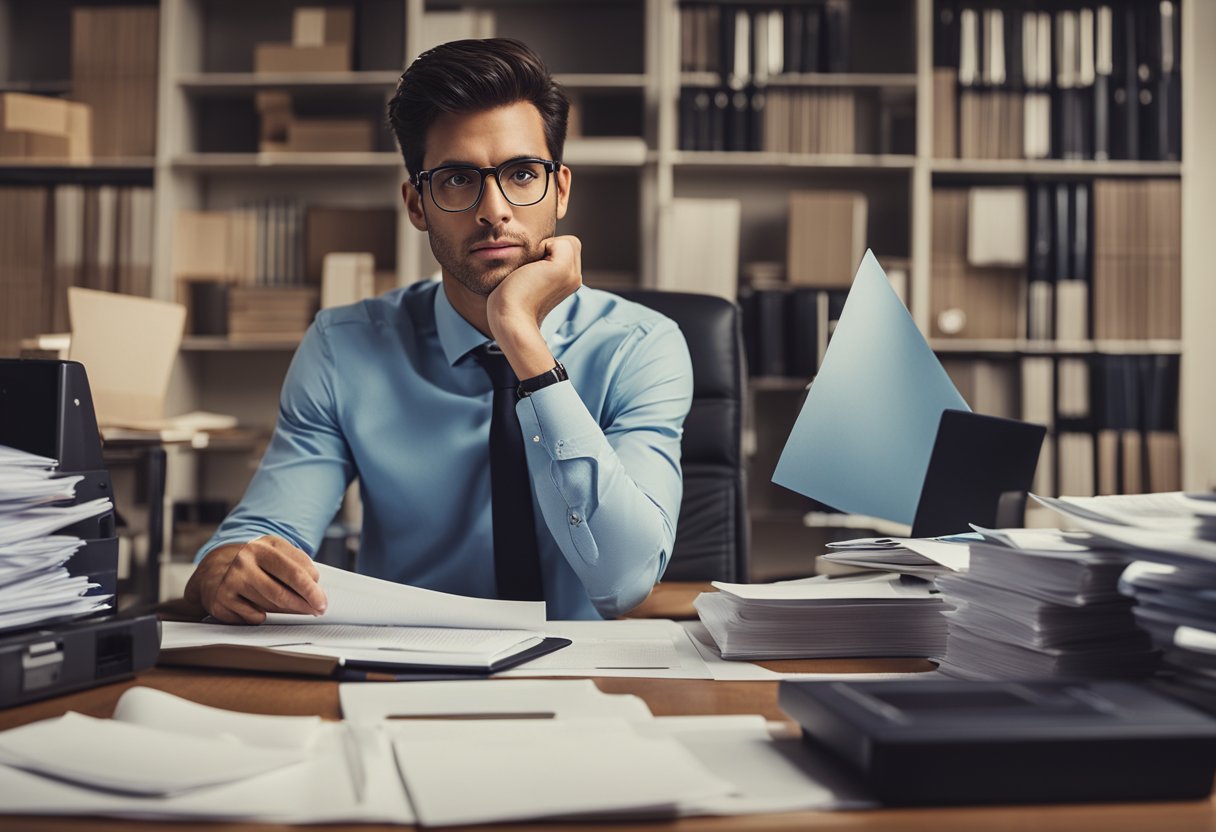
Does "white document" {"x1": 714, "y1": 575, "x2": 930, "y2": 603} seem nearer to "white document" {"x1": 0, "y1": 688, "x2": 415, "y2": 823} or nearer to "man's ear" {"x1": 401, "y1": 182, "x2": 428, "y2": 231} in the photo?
"white document" {"x1": 0, "y1": 688, "x2": 415, "y2": 823}

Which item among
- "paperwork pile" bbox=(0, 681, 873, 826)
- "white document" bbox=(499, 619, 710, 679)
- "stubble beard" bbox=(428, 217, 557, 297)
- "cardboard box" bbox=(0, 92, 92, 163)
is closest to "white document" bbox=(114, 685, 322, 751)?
"paperwork pile" bbox=(0, 681, 873, 826)

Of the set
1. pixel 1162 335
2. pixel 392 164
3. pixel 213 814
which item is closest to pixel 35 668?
pixel 213 814

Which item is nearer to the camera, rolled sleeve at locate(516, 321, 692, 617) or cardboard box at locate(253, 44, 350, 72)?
rolled sleeve at locate(516, 321, 692, 617)

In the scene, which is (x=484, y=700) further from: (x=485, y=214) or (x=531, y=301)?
(x=485, y=214)

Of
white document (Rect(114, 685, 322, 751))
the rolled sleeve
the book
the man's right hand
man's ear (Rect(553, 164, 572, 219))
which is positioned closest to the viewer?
white document (Rect(114, 685, 322, 751))

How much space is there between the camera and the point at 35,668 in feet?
2.24

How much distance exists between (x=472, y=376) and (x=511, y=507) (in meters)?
0.23

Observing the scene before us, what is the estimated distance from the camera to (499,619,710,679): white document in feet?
2.64

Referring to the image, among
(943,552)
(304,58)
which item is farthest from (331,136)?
(943,552)

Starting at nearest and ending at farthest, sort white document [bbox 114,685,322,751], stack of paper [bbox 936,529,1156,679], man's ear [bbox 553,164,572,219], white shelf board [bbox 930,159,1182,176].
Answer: white document [bbox 114,685,322,751] < stack of paper [bbox 936,529,1156,679] < man's ear [bbox 553,164,572,219] < white shelf board [bbox 930,159,1182,176]

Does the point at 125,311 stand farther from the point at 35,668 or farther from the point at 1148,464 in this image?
the point at 1148,464

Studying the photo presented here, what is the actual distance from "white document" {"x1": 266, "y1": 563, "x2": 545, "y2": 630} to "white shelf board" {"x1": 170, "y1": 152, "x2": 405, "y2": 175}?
2.62 metres

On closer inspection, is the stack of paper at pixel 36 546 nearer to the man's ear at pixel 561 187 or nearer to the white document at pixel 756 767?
the white document at pixel 756 767

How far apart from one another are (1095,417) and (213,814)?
131 inches
